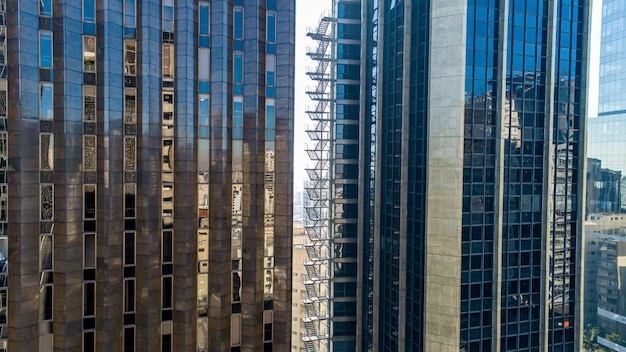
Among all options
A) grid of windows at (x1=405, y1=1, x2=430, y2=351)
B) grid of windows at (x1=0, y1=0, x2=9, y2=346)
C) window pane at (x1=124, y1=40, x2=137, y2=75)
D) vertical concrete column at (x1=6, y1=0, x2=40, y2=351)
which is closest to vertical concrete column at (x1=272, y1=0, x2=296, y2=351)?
window pane at (x1=124, y1=40, x2=137, y2=75)

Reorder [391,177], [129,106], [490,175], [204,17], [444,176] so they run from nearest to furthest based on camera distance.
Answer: [129,106], [204,17], [444,176], [490,175], [391,177]

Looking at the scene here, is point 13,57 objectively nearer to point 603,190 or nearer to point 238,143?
point 238,143

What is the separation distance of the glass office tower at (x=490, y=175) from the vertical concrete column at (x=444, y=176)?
105 millimetres

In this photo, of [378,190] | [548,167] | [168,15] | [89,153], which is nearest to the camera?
[89,153]

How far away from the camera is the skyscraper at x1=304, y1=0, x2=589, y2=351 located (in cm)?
4278

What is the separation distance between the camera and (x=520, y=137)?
1740 inches

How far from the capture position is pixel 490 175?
143ft

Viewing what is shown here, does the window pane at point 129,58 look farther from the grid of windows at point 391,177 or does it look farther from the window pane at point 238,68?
the grid of windows at point 391,177

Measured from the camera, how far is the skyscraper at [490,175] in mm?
42781

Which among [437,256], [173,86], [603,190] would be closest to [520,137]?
[437,256]

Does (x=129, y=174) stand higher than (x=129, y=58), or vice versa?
(x=129, y=58)

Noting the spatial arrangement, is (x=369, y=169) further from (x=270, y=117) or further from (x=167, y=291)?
(x=167, y=291)

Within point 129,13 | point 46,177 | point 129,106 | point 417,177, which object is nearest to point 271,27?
point 129,13

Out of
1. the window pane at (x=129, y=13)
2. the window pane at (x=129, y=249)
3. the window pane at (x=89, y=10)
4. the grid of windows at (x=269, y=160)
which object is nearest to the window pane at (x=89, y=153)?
the window pane at (x=129, y=249)
